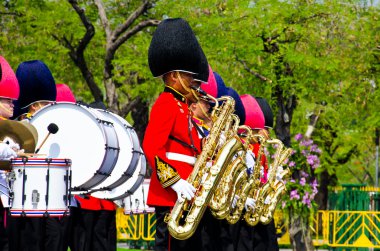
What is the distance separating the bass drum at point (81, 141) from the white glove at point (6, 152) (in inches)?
52.1

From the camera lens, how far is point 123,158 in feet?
35.9

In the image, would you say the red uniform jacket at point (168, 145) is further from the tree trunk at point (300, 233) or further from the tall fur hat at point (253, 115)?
the tree trunk at point (300, 233)

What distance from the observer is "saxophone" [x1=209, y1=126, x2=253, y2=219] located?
838 cm

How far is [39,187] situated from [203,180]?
1560 mm

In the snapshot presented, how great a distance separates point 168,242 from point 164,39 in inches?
66.2

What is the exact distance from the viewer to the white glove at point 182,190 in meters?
7.88

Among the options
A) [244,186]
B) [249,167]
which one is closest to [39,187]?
[244,186]

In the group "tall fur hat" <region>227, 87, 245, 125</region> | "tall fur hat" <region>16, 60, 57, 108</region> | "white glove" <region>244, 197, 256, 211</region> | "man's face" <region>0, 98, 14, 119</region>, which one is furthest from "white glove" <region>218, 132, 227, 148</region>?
"tall fur hat" <region>227, 87, 245, 125</region>

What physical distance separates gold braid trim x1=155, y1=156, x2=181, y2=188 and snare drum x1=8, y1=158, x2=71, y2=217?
1.30 m

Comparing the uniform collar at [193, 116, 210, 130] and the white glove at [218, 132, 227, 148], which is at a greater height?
the uniform collar at [193, 116, 210, 130]

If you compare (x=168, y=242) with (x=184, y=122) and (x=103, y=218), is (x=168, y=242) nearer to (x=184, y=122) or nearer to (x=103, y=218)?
(x=184, y=122)

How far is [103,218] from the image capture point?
12062 mm

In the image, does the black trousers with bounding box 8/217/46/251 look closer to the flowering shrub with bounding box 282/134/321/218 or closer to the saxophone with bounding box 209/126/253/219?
the saxophone with bounding box 209/126/253/219

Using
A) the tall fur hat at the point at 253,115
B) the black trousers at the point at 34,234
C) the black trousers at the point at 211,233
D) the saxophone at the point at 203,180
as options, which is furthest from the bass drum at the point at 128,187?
the saxophone at the point at 203,180
